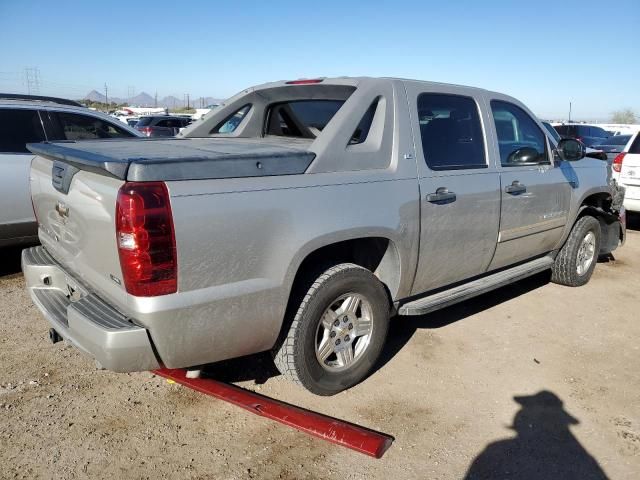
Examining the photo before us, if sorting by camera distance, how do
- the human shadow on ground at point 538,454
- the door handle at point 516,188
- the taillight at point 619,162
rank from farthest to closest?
the taillight at point 619,162 < the door handle at point 516,188 < the human shadow on ground at point 538,454

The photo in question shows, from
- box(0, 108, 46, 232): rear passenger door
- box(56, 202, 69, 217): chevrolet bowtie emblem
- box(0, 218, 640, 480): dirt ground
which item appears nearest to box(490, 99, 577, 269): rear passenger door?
box(0, 218, 640, 480): dirt ground

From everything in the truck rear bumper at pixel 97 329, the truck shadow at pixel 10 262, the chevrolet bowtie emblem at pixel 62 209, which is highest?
the chevrolet bowtie emblem at pixel 62 209

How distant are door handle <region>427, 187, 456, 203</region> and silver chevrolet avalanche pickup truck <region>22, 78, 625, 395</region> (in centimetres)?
1

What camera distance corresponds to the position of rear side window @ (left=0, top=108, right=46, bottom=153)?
537 centimetres

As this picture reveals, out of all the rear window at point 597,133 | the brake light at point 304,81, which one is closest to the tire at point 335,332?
the brake light at point 304,81

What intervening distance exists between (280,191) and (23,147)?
4051 mm

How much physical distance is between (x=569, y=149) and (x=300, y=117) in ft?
8.15

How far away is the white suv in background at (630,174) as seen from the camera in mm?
8117

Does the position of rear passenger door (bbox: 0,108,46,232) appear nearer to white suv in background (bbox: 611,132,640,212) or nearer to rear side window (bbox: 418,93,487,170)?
rear side window (bbox: 418,93,487,170)

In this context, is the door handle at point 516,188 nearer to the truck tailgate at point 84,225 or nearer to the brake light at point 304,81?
the brake light at point 304,81

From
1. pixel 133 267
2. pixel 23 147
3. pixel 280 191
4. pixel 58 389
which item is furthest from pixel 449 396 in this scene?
pixel 23 147

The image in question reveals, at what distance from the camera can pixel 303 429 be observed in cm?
282

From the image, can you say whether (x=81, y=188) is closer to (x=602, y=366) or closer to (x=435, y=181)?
(x=435, y=181)

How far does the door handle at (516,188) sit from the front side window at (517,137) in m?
0.16
